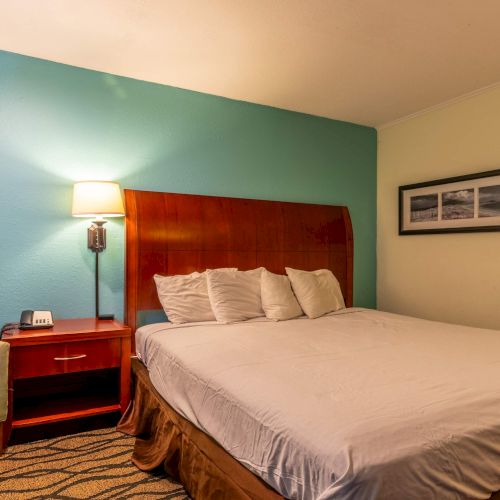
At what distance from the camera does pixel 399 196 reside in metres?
3.80

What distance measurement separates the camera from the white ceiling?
6.84ft

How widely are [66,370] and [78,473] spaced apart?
0.55m

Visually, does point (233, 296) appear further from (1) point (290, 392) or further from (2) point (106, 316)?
(1) point (290, 392)

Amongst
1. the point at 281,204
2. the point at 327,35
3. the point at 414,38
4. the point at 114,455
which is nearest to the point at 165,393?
the point at 114,455

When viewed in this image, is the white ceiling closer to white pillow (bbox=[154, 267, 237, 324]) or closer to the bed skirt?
white pillow (bbox=[154, 267, 237, 324])

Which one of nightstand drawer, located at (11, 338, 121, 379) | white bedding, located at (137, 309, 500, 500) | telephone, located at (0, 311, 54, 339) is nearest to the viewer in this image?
white bedding, located at (137, 309, 500, 500)

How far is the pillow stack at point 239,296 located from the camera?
2713 millimetres

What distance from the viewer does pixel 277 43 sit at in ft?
7.93

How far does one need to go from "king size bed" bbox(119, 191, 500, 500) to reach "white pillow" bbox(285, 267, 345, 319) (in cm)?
8

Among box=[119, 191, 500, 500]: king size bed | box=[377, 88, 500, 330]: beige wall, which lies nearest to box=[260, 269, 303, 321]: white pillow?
box=[119, 191, 500, 500]: king size bed

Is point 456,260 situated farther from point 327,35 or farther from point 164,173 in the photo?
point 164,173

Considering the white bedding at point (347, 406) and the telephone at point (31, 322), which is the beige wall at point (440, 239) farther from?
the telephone at point (31, 322)

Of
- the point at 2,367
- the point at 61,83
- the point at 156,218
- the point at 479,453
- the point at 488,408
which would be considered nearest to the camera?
the point at 479,453

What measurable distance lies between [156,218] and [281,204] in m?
1.10
